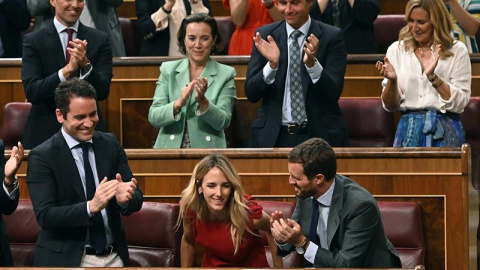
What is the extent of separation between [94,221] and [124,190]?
0.15 metres

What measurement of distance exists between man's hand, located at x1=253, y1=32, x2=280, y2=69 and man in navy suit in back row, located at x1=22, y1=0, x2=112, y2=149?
1.60 feet

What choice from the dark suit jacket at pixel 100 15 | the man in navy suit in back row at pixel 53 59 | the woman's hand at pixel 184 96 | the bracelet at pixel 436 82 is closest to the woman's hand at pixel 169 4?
the dark suit jacket at pixel 100 15

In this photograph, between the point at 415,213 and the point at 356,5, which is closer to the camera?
the point at 415,213

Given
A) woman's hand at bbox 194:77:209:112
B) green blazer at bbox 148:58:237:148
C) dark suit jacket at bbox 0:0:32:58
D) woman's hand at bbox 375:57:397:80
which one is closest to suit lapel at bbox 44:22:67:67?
green blazer at bbox 148:58:237:148

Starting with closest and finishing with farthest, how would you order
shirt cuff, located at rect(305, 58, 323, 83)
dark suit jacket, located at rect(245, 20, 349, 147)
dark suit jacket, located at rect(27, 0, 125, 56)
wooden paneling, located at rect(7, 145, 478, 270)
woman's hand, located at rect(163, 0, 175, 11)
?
wooden paneling, located at rect(7, 145, 478, 270)
shirt cuff, located at rect(305, 58, 323, 83)
dark suit jacket, located at rect(245, 20, 349, 147)
dark suit jacket, located at rect(27, 0, 125, 56)
woman's hand, located at rect(163, 0, 175, 11)

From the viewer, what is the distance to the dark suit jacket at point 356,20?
4.03 meters

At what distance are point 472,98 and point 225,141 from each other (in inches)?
33.7

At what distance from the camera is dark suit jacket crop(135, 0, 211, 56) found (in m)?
4.17

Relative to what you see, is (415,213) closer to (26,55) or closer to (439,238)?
(439,238)

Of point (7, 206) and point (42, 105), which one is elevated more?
point (42, 105)

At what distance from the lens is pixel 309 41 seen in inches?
126

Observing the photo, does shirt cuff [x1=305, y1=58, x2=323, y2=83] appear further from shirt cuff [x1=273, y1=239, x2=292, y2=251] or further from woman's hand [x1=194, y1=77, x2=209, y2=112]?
shirt cuff [x1=273, y1=239, x2=292, y2=251]

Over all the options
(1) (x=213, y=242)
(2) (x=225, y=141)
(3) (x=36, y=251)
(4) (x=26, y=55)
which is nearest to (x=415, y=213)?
(1) (x=213, y=242)

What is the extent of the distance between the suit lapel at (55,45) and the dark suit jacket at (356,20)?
1049 millimetres
